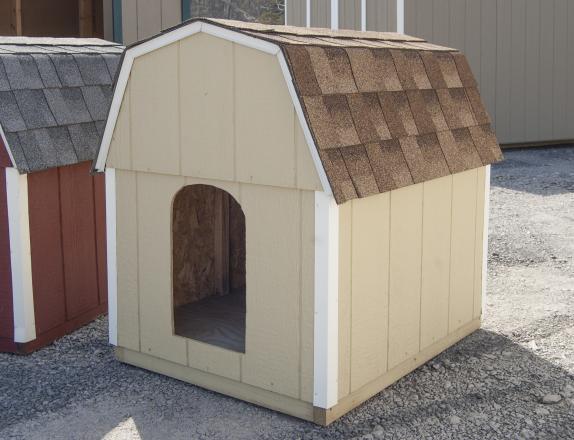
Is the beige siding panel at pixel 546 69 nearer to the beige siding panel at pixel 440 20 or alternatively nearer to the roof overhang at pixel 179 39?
the beige siding panel at pixel 440 20

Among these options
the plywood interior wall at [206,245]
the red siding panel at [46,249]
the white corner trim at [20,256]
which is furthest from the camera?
the plywood interior wall at [206,245]

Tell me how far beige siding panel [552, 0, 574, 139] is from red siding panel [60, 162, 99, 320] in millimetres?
10033

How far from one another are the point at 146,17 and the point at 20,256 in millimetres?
6933

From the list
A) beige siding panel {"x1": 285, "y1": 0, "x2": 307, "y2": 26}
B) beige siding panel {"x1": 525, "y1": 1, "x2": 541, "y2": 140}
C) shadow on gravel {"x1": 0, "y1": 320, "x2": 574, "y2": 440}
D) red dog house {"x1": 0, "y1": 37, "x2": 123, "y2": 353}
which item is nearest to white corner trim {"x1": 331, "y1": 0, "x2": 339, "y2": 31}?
beige siding panel {"x1": 285, "y1": 0, "x2": 307, "y2": 26}

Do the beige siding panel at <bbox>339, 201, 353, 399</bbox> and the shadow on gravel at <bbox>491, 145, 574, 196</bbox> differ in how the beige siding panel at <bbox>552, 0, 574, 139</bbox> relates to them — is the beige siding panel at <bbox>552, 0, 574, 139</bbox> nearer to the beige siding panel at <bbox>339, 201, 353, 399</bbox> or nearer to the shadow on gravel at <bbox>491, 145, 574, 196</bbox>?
the shadow on gravel at <bbox>491, 145, 574, 196</bbox>

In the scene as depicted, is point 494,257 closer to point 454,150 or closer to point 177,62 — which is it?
point 454,150

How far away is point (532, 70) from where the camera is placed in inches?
530

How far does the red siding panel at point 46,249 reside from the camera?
16.0 ft

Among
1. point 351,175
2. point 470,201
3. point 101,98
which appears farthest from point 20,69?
point 470,201

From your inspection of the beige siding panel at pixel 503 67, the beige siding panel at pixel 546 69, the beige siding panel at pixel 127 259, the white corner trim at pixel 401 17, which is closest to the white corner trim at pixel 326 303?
the beige siding panel at pixel 127 259

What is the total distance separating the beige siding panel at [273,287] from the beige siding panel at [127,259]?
0.75 metres

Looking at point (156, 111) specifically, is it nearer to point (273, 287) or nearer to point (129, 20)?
point (273, 287)

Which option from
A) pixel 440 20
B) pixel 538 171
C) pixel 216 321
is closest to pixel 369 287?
pixel 216 321

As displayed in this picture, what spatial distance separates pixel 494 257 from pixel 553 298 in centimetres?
113
